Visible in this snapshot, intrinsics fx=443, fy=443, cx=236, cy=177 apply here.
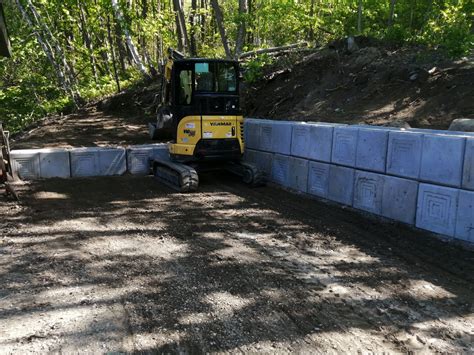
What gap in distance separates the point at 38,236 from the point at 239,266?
9.63 ft

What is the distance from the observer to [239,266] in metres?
5.00

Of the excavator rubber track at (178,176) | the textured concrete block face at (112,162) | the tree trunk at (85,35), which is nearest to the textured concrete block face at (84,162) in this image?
the textured concrete block face at (112,162)

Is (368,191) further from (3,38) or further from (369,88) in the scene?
(3,38)

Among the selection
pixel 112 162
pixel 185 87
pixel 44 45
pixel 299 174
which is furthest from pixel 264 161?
pixel 44 45

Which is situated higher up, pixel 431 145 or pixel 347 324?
pixel 431 145

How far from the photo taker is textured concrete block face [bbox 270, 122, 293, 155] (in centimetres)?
879

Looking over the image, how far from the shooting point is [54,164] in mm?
9523

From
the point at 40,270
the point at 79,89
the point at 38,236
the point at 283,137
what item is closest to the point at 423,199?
the point at 283,137

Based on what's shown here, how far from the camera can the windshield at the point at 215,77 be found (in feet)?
29.4

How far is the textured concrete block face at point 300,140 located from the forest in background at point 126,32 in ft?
17.1

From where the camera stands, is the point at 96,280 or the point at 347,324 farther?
the point at 96,280

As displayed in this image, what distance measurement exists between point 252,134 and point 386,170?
4034 millimetres

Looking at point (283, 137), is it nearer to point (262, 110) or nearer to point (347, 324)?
point (262, 110)

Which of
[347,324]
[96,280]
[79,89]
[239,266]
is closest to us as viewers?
[347,324]
